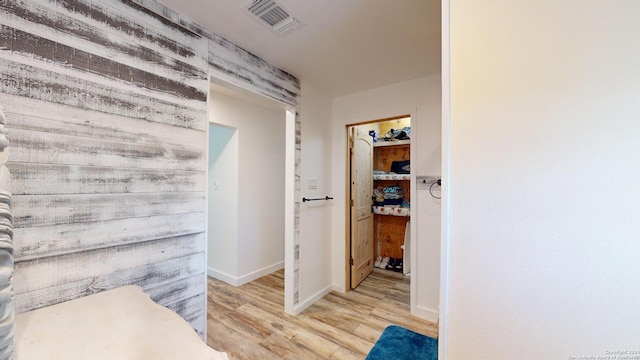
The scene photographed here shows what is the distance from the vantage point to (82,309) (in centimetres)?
90

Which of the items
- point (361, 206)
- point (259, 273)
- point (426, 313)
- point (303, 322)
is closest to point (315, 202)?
point (361, 206)

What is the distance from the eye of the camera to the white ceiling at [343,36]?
141cm

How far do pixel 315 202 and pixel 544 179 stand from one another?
6.82 feet

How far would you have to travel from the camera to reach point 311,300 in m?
2.56

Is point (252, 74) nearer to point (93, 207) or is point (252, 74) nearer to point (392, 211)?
point (93, 207)

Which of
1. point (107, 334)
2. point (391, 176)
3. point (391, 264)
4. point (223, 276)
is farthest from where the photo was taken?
point (391, 264)

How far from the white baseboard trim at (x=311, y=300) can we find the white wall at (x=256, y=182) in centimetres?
104

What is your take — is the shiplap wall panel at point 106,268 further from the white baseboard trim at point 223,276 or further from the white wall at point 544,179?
the white baseboard trim at point 223,276

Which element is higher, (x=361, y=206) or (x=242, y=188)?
(x=242, y=188)

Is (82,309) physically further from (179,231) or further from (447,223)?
(447,223)

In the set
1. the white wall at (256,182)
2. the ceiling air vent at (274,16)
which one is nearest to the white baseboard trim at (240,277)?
the white wall at (256,182)

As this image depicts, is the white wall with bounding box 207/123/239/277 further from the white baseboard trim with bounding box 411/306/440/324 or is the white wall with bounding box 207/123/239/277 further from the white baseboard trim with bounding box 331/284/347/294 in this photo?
the white baseboard trim with bounding box 411/306/440/324

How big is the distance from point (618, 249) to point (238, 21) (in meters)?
2.10

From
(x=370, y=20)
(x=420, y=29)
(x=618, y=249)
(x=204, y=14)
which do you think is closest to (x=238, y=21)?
(x=204, y=14)
